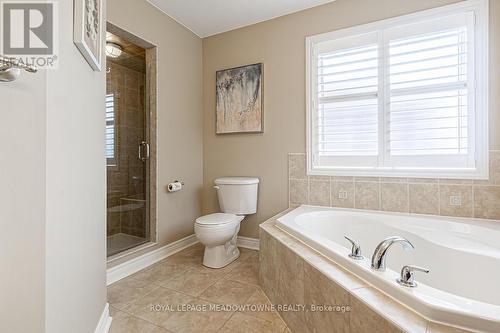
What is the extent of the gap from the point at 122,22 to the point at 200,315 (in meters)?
2.30

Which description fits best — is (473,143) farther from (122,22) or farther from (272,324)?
(122,22)

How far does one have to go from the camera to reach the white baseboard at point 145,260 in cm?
199

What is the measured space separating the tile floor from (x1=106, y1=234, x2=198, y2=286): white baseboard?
58 millimetres

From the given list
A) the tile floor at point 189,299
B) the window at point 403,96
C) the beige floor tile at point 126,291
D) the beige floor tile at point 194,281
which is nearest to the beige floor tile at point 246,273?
the tile floor at point 189,299

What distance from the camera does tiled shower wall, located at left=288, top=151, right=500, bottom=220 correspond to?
185cm

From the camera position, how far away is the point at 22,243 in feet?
2.55

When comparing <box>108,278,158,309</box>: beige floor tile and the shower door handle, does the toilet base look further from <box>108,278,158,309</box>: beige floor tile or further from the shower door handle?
the shower door handle

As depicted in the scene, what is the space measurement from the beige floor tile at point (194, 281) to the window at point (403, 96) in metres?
1.34

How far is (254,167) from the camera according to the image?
2.75m

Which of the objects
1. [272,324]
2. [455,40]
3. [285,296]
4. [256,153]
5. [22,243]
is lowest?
[272,324]

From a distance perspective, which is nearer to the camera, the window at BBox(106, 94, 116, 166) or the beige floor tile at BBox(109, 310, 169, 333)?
the beige floor tile at BBox(109, 310, 169, 333)

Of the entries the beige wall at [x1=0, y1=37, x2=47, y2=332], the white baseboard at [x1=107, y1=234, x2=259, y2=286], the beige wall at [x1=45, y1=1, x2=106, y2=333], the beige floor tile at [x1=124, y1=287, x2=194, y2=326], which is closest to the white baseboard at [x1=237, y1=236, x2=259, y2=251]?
the white baseboard at [x1=107, y1=234, x2=259, y2=286]

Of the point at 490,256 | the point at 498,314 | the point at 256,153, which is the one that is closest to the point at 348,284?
the point at 498,314

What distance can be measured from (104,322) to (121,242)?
1008 mm
